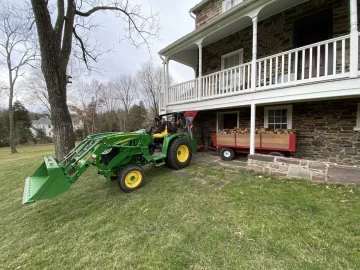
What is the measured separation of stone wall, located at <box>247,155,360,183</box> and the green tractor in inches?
80.6

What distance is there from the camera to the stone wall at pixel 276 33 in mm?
4746

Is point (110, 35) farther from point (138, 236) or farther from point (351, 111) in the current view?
point (351, 111)

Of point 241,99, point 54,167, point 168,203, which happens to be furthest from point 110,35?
point 168,203

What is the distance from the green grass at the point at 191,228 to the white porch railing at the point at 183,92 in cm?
425

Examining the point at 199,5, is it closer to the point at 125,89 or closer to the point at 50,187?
the point at 50,187

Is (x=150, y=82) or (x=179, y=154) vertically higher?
(x=150, y=82)

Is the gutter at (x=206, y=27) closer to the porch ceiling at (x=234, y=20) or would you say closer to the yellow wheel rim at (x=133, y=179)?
the porch ceiling at (x=234, y=20)

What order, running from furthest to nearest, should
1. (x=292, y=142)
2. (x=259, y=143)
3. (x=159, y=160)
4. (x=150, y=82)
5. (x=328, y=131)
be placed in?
(x=150, y=82) → (x=259, y=143) → (x=328, y=131) → (x=292, y=142) → (x=159, y=160)

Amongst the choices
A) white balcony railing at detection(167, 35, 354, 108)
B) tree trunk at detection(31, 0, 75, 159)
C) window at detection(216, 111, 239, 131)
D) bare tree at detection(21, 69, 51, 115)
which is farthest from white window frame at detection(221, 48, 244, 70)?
bare tree at detection(21, 69, 51, 115)

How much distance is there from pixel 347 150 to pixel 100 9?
10.2m

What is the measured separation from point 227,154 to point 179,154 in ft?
6.40

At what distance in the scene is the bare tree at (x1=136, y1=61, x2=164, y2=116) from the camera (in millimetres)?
28844

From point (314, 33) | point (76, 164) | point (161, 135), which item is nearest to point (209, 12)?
point (314, 33)

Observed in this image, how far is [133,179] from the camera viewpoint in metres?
3.75
